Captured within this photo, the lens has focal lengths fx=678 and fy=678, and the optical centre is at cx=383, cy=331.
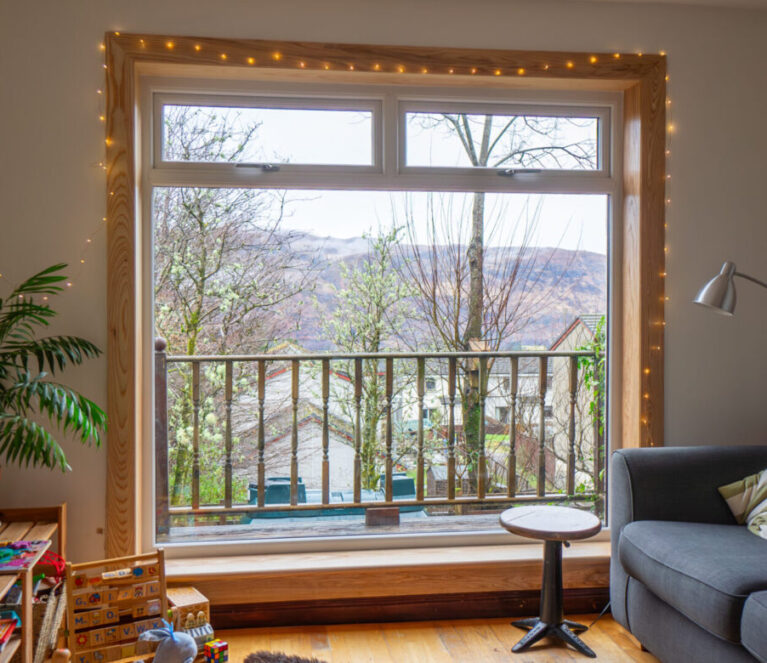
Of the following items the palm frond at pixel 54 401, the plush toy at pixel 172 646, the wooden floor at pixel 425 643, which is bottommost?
the wooden floor at pixel 425 643

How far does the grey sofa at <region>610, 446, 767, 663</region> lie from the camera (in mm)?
1826

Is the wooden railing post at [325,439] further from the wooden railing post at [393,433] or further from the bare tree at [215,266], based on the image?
the bare tree at [215,266]

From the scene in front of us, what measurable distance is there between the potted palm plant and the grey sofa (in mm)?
1852

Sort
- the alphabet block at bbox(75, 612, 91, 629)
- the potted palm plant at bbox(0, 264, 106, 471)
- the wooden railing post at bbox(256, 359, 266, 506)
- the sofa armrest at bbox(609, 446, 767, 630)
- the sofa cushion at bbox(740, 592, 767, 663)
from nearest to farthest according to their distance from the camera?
the sofa cushion at bbox(740, 592, 767, 663) → the potted palm plant at bbox(0, 264, 106, 471) → the alphabet block at bbox(75, 612, 91, 629) → the sofa armrest at bbox(609, 446, 767, 630) → the wooden railing post at bbox(256, 359, 266, 506)

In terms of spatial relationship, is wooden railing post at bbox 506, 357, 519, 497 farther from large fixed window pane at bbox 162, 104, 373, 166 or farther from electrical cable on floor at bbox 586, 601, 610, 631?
large fixed window pane at bbox 162, 104, 373, 166

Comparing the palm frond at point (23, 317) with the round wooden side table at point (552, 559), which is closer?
the palm frond at point (23, 317)

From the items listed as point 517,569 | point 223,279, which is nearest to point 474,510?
A: point 517,569

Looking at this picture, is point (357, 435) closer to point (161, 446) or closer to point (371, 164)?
point (161, 446)

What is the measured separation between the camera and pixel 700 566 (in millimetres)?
1950

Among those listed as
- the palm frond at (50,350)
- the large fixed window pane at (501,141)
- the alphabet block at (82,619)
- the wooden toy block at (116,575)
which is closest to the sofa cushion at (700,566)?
the large fixed window pane at (501,141)

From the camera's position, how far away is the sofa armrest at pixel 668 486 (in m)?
2.42

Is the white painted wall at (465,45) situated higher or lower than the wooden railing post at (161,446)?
higher

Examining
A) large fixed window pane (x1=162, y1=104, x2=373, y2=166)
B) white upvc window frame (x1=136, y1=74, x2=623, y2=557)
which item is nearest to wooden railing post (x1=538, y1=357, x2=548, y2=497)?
white upvc window frame (x1=136, y1=74, x2=623, y2=557)

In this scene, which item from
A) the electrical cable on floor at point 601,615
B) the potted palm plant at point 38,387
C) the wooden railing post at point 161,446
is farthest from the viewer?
the wooden railing post at point 161,446
